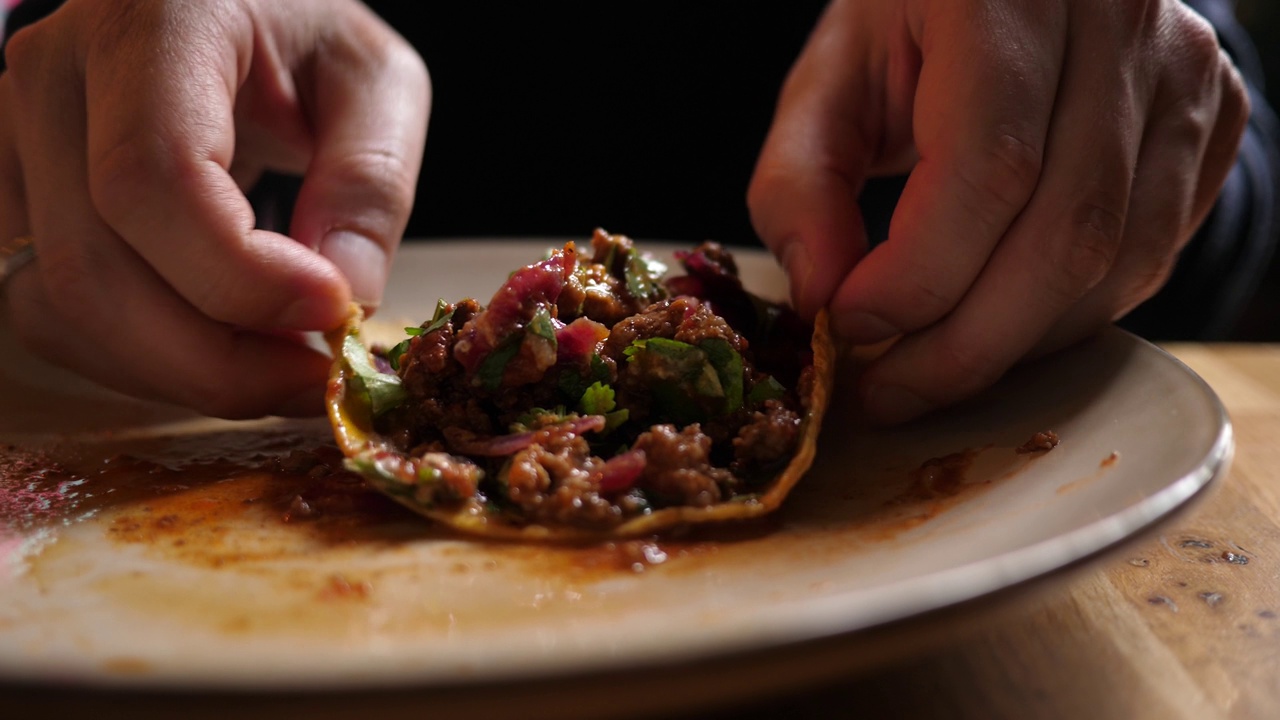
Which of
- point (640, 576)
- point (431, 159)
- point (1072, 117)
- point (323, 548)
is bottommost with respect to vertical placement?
point (431, 159)

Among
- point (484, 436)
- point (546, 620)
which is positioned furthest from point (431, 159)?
point (546, 620)

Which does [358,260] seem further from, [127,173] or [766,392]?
[766,392]

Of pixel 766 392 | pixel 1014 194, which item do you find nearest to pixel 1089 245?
pixel 1014 194

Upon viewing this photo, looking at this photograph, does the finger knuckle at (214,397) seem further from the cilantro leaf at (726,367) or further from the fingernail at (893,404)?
the fingernail at (893,404)

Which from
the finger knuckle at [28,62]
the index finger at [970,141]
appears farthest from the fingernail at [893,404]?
the finger knuckle at [28,62]

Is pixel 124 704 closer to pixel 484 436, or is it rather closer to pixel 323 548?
pixel 323 548

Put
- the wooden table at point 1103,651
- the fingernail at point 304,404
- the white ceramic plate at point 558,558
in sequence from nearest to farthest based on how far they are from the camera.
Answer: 1. the white ceramic plate at point 558,558
2. the wooden table at point 1103,651
3. the fingernail at point 304,404
